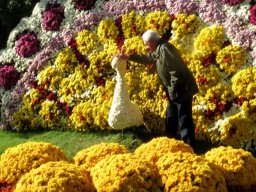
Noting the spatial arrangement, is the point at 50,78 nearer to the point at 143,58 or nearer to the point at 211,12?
the point at 143,58

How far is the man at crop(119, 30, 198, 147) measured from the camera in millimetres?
8109

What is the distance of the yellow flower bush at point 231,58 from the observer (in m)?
9.06

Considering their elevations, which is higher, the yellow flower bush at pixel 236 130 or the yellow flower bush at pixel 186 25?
the yellow flower bush at pixel 186 25

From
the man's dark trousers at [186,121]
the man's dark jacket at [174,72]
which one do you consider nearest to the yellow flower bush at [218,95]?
the man's dark trousers at [186,121]

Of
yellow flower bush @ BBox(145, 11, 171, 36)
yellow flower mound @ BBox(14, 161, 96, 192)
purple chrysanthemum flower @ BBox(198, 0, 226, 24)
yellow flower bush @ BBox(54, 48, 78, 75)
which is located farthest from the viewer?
yellow flower bush @ BBox(54, 48, 78, 75)

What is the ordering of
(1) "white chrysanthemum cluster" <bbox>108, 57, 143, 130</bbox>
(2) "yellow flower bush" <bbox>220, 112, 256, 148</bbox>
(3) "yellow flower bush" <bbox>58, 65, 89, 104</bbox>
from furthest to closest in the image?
1. (3) "yellow flower bush" <bbox>58, 65, 89, 104</bbox>
2. (1) "white chrysanthemum cluster" <bbox>108, 57, 143, 130</bbox>
3. (2) "yellow flower bush" <bbox>220, 112, 256, 148</bbox>

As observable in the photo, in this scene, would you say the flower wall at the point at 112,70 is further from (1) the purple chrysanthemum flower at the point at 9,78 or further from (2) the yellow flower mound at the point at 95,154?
(2) the yellow flower mound at the point at 95,154

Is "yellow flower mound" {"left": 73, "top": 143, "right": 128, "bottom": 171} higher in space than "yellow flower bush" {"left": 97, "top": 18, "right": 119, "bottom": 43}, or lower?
lower

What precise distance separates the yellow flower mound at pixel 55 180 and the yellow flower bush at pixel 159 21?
5.87 metres

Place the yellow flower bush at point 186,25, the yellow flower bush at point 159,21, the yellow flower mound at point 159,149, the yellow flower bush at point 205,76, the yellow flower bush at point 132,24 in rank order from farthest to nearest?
the yellow flower bush at point 132,24
the yellow flower bush at point 159,21
the yellow flower bush at point 186,25
the yellow flower bush at point 205,76
the yellow flower mound at point 159,149

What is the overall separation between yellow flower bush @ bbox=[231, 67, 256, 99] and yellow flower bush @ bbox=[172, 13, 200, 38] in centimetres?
126

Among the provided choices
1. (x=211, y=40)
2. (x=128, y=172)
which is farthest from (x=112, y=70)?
(x=128, y=172)

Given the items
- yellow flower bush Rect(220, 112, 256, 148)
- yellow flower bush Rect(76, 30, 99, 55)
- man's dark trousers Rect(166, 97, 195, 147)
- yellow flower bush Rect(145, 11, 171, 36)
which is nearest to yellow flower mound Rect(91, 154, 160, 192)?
man's dark trousers Rect(166, 97, 195, 147)

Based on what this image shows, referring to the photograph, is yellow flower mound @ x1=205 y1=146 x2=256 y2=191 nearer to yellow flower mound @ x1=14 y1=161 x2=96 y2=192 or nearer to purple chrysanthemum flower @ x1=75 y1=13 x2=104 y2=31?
yellow flower mound @ x1=14 y1=161 x2=96 y2=192
